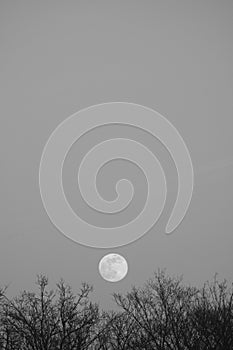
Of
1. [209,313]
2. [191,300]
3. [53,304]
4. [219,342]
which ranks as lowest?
[219,342]

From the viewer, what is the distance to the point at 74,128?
142875 millimetres

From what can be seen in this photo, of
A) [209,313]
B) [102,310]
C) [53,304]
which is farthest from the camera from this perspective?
[102,310]

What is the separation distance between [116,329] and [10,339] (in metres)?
7.34

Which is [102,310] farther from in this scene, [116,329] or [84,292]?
[84,292]

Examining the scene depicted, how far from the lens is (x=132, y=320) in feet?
86.4

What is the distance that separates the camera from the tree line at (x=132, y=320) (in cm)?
2153

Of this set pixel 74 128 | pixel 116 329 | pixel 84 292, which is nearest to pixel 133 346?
pixel 116 329

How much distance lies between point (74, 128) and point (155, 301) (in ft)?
396

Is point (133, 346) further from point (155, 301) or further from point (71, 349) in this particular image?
point (71, 349)

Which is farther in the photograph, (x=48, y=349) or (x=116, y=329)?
(x=116, y=329)

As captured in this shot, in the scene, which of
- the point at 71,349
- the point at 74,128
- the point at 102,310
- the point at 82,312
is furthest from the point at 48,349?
the point at 74,128

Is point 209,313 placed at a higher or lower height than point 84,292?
lower

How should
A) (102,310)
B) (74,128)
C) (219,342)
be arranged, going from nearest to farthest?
(219,342)
(102,310)
(74,128)

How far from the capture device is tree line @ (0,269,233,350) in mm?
21531
